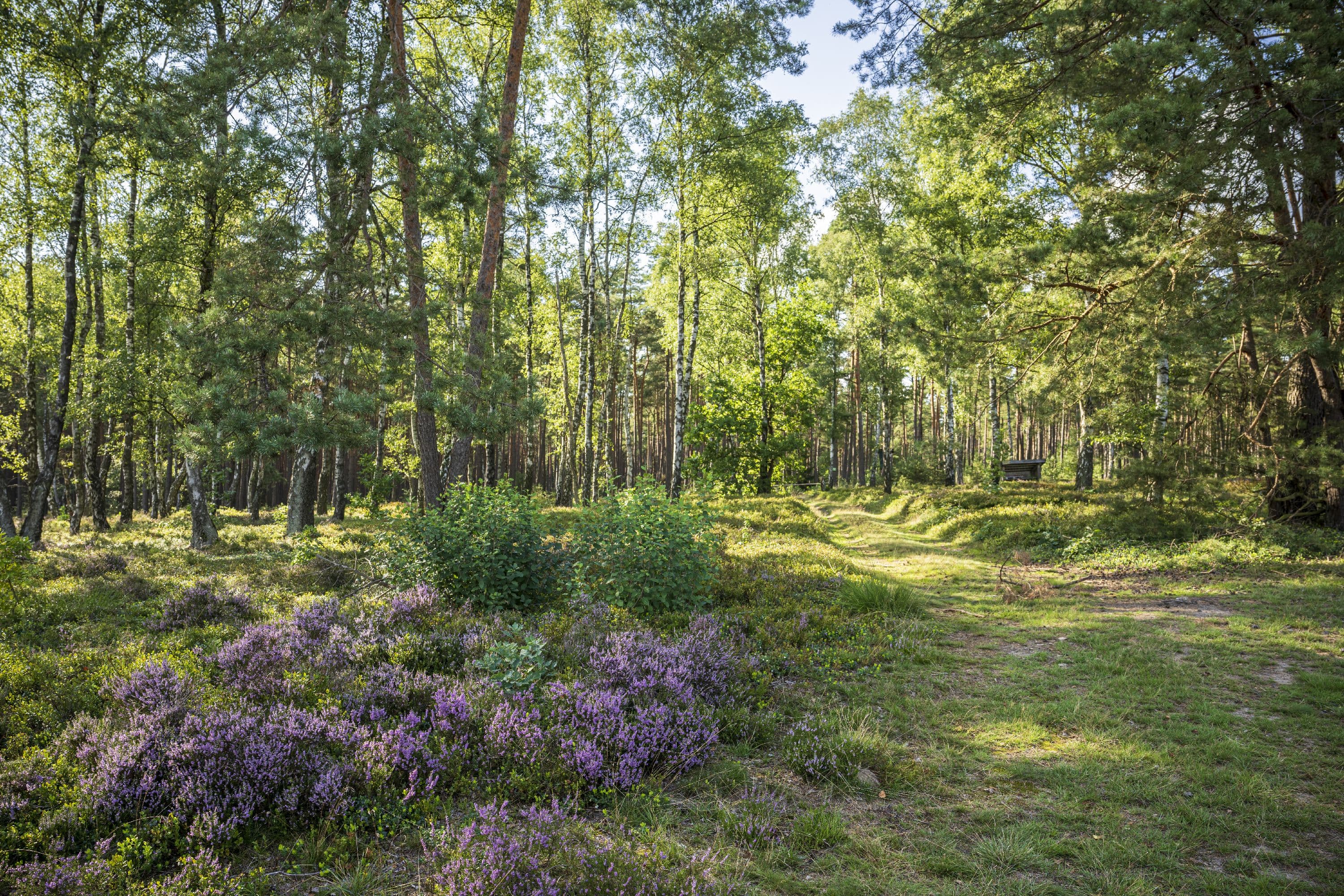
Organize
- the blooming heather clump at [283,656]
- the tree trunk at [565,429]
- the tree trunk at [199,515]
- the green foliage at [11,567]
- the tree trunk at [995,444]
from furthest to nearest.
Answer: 1. the tree trunk at [565,429]
2. the tree trunk at [995,444]
3. the tree trunk at [199,515]
4. the green foliage at [11,567]
5. the blooming heather clump at [283,656]

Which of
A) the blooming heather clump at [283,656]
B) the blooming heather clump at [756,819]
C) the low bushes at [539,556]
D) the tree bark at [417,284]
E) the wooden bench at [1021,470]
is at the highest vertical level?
the tree bark at [417,284]

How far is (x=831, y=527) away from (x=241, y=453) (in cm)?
1577

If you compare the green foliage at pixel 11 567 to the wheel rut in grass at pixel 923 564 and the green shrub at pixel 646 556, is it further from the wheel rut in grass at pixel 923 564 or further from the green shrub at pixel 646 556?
the wheel rut in grass at pixel 923 564

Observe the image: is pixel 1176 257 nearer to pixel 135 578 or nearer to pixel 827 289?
pixel 135 578

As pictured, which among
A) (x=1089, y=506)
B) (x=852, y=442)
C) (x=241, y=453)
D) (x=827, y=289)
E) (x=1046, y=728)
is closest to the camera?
(x=1046, y=728)

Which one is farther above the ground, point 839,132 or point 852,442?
point 839,132

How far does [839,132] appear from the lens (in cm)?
2517

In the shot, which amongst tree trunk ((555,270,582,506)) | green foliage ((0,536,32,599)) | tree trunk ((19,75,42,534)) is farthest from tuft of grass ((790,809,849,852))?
tree trunk ((555,270,582,506))

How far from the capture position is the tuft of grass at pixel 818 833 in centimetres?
315

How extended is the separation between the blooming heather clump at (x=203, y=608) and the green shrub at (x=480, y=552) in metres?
1.64

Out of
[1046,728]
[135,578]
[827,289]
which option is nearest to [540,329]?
[827,289]

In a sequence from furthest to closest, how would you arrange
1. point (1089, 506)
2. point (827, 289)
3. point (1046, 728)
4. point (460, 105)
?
point (827, 289), point (1089, 506), point (460, 105), point (1046, 728)

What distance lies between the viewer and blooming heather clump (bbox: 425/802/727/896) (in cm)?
248

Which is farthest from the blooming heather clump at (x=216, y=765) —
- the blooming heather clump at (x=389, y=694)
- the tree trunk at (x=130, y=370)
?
the tree trunk at (x=130, y=370)
